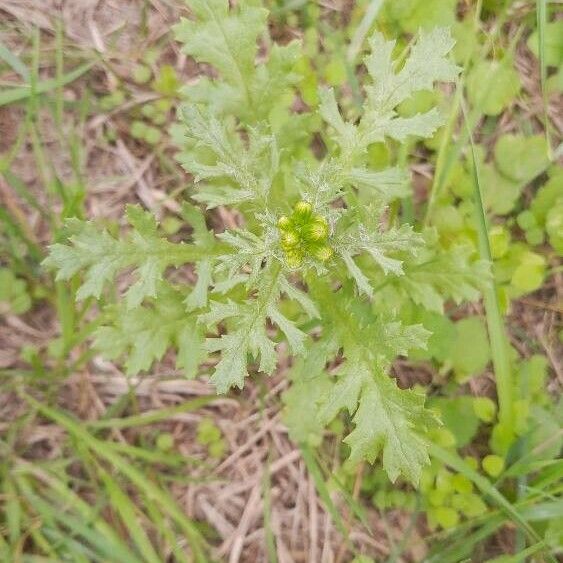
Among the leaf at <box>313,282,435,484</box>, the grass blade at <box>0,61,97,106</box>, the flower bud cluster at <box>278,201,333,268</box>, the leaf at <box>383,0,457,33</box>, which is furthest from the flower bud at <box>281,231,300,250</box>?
the leaf at <box>383,0,457,33</box>

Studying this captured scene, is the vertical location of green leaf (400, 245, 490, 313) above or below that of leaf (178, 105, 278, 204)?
below

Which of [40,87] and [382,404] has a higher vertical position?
[40,87]

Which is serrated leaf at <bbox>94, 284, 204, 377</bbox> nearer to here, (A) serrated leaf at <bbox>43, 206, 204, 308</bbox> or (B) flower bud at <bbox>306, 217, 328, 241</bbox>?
(A) serrated leaf at <bbox>43, 206, 204, 308</bbox>

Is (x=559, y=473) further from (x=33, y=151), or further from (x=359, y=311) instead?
(x=33, y=151)

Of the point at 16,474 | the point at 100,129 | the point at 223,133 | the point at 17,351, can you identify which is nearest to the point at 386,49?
the point at 223,133

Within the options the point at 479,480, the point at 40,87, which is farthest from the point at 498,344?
the point at 40,87

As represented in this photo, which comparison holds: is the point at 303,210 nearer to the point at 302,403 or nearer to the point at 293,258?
the point at 293,258
